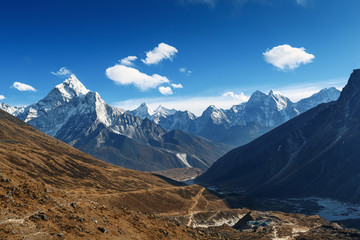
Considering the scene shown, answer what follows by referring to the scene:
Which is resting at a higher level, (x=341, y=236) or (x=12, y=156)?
(x=12, y=156)

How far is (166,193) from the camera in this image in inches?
5881

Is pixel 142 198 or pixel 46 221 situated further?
pixel 142 198

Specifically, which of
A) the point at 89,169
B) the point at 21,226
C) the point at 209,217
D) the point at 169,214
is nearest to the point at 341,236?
the point at 209,217

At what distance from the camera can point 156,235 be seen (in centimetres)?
4116

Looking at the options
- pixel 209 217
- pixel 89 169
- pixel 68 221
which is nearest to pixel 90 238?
pixel 68 221

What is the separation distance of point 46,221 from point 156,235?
56.0 feet

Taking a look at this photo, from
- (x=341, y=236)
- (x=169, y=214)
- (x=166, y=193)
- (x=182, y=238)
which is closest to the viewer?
(x=182, y=238)

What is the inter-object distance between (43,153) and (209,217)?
10991 centimetres

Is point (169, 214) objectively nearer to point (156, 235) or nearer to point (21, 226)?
point (156, 235)

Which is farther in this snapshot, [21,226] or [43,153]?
[43,153]

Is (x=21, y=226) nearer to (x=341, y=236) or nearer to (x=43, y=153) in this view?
(x=341, y=236)

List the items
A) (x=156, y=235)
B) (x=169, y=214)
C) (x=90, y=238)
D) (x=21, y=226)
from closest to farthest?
(x=21, y=226)
(x=90, y=238)
(x=156, y=235)
(x=169, y=214)

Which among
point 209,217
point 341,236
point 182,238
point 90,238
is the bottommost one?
point 209,217

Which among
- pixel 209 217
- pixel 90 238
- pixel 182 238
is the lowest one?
pixel 209 217
